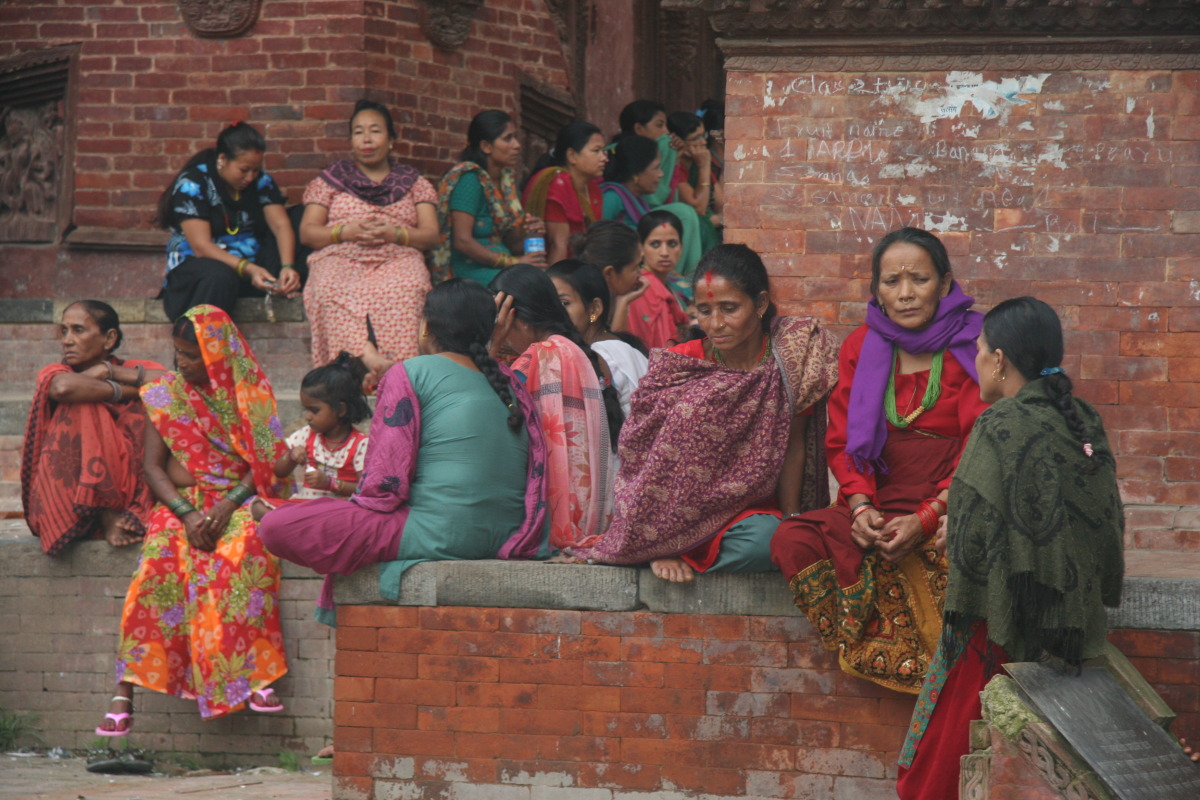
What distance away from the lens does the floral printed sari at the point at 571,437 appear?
6047 millimetres

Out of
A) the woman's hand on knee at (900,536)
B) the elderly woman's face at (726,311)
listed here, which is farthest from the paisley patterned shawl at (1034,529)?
the elderly woman's face at (726,311)

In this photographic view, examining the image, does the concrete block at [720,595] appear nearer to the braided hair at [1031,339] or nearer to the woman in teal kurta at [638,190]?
the braided hair at [1031,339]

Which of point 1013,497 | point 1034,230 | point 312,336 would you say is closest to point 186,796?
point 312,336

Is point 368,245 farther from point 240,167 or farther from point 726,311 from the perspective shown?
point 726,311

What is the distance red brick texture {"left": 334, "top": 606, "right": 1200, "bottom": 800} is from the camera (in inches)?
217

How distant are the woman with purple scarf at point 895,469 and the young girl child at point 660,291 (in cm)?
278

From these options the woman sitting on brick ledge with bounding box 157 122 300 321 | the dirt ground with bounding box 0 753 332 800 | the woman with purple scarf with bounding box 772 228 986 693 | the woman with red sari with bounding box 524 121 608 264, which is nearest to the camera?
the woman with purple scarf with bounding box 772 228 986 693

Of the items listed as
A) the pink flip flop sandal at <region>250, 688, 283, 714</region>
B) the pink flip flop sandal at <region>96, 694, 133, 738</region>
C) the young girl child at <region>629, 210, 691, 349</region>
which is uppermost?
the young girl child at <region>629, 210, 691, 349</region>

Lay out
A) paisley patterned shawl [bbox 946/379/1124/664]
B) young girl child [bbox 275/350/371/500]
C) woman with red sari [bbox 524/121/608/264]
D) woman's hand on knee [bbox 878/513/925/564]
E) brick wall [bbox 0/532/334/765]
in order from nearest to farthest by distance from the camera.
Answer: paisley patterned shawl [bbox 946/379/1124/664]
woman's hand on knee [bbox 878/513/925/564]
young girl child [bbox 275/350/371/500]
brick wall [bbox 0/532/334/765]
woman with red sari [bbox 524/121/608/264]

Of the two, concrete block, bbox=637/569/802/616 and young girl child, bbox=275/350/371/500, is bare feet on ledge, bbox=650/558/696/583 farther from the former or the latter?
young girl child, bbox=275/350/371/500

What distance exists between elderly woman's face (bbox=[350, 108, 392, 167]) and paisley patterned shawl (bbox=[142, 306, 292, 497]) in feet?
6.86

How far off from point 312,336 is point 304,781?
291 centimetres

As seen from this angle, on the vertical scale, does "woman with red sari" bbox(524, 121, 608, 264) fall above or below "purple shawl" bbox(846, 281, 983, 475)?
above

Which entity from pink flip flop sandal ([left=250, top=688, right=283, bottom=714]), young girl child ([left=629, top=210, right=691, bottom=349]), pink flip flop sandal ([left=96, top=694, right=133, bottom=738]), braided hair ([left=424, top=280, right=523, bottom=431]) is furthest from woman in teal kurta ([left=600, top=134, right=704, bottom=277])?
pink flip flop sandal ([left=96, top=694, right=133, bottom=738])
